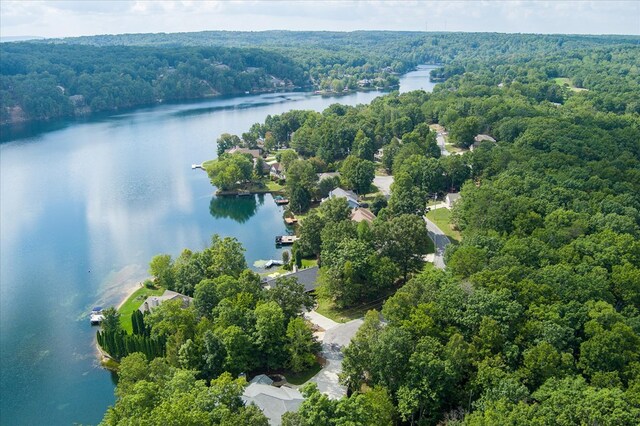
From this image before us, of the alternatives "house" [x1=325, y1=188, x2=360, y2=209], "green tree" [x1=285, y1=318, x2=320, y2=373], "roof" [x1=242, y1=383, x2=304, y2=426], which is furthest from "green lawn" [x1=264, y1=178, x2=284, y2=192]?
"roof" [x1=242, y1=383, x2=304, y2=426]

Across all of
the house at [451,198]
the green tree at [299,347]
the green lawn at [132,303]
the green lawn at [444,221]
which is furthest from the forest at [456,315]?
the house at [451,198]

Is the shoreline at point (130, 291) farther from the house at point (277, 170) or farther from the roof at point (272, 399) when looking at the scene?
the house at point (277, 170)

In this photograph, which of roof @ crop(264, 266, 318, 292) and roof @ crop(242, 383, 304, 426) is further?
roof @ crop(264, 266, 318, 292)

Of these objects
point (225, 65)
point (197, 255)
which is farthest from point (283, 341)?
point (225, 65)

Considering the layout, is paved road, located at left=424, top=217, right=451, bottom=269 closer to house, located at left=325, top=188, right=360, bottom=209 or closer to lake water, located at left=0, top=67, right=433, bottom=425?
house, located at left=325, top=188, right=360, bottom=209

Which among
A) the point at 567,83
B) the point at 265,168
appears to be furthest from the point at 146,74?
the point at 567,83

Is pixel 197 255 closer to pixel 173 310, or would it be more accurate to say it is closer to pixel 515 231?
pixel 173 310
